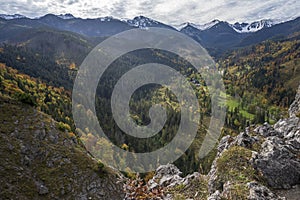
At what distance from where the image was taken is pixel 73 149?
138 feet

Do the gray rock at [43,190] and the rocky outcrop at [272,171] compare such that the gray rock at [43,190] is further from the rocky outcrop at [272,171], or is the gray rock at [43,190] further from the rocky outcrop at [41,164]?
the rocky outcrop at [272,171]

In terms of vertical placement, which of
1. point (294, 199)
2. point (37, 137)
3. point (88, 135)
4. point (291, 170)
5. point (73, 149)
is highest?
point (291, 170)

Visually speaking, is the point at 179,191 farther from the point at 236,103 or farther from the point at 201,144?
the point at 236,103

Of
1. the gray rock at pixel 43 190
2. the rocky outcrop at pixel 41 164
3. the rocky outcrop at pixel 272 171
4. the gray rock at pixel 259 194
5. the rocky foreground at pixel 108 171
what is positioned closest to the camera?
the gray rock at pixel 259 194

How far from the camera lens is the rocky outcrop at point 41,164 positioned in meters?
31.4

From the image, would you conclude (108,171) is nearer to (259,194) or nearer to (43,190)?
(43,190)

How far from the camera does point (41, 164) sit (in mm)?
35781

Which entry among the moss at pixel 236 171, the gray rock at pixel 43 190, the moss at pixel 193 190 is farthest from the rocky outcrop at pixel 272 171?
the gray rock at pixel 43 190

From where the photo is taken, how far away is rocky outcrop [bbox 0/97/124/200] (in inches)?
1237

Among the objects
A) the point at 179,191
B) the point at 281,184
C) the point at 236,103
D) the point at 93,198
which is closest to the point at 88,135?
the point at 93,198

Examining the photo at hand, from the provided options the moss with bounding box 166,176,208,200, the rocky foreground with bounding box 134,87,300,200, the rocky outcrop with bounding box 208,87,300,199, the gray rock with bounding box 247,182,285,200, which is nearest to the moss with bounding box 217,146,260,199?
the rocky foreground with bounding box 134,87,300,200

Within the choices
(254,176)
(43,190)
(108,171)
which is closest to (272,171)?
(254,176)

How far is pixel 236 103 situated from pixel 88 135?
141261mm

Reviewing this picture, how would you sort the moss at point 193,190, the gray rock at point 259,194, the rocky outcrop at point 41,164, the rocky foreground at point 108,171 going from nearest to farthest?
the gray rock at point 259,194 → the rocky foreground at point 108,171 → the moss at point 193,190 → the rocky outcrop at point 41,164
